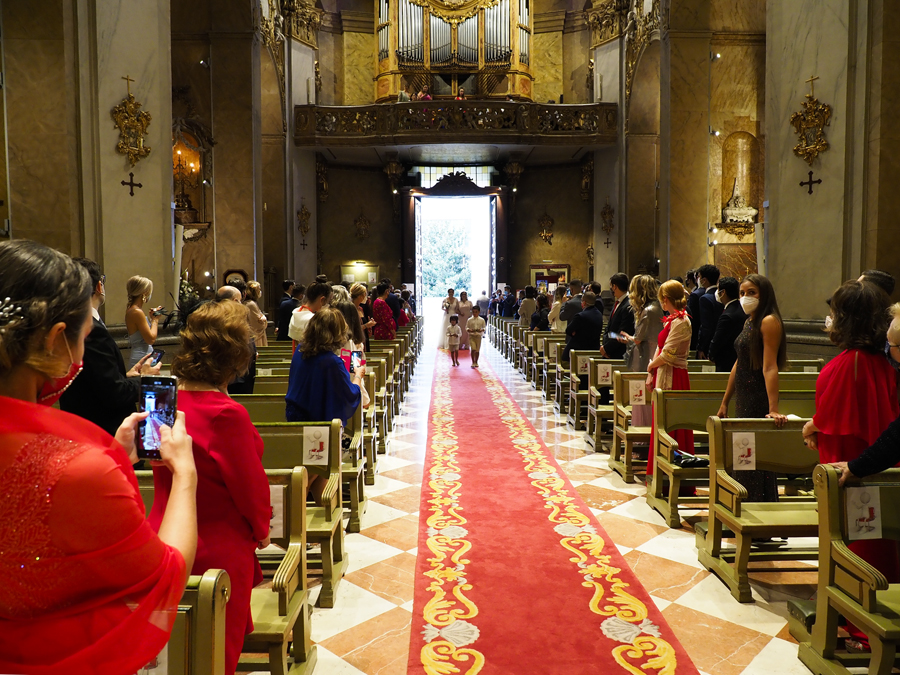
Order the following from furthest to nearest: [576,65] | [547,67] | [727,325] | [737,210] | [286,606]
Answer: [547,67], [576,65], [737,210], [727,325], [286,606]

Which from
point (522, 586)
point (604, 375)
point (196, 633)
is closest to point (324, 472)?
point (522, 586)

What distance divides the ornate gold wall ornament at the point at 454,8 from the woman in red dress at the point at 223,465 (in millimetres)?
19836

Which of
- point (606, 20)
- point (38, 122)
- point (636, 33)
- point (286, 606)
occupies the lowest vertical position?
point (286, 606)

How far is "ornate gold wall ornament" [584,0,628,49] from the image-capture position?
1827 centimetres

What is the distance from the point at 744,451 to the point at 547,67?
20.1 meters

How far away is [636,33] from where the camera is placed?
55.8 ft

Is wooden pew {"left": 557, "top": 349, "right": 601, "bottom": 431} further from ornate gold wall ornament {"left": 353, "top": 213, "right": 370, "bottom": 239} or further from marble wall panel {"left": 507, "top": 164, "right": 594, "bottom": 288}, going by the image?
ornate gold wall ornament {"left": 353, "top": 213, "right": 370, "bottom": 239}

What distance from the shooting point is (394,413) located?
905cm

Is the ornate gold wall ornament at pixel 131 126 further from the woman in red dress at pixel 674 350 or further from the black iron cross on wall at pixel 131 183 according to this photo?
the woman in red dress at pixel 674 350

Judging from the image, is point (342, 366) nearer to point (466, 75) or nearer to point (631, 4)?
point (631, 4)

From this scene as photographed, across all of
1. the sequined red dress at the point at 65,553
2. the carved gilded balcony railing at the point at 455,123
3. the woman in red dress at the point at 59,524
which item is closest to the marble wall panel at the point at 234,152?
the carved gilded balcony railing at the point at 455,123

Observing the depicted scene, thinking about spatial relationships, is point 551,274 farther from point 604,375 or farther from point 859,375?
point 859,375

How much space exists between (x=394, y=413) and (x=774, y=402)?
575cm

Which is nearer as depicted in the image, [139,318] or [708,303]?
[139,318]
